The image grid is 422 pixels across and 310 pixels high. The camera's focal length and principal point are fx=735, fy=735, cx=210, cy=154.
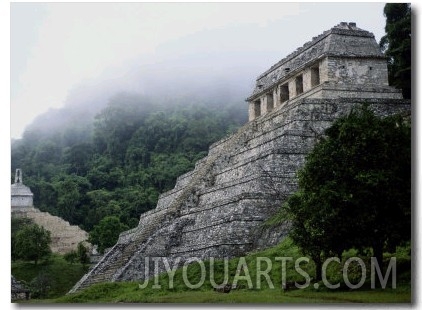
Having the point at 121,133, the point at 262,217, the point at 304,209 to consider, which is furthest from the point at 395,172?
the point at 121,133

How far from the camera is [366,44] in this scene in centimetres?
2842

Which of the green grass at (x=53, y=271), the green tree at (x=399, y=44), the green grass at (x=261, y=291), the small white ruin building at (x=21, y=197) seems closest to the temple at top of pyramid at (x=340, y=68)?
the green tree at (x=399, y=44)

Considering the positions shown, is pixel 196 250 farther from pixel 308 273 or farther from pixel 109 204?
pixel 109 204

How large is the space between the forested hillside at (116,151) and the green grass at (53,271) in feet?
36.0

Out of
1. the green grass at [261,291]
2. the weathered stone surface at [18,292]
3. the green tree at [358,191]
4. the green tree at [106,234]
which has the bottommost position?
the weathered stone surface at [18,292]

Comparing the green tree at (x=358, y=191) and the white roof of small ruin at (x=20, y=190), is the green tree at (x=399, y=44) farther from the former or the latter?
the white roof of small ruin at (x=20, y=190)

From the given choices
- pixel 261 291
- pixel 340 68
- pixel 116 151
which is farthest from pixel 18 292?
pixel 116 151

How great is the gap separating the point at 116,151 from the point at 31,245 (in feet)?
110

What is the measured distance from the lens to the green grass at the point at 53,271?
36188mm

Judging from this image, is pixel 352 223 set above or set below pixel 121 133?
below

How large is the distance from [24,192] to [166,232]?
1496 inches

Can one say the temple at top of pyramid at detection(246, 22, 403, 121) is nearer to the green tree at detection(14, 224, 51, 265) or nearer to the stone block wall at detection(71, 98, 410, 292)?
the stone block wall at detection(71, 98, 410, 292)

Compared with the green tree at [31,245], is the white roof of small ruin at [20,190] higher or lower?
higher

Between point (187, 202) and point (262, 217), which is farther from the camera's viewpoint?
point (187, 202)
